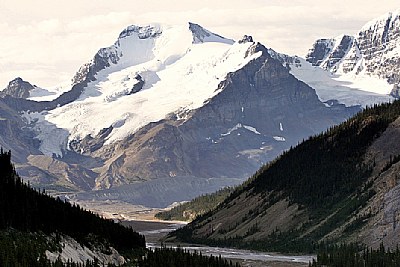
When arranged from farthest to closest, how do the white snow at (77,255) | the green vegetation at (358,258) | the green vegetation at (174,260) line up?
the green vegetation at (358,258), the green vegetation at (174,260), the white snow at (77,255)

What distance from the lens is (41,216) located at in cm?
11969

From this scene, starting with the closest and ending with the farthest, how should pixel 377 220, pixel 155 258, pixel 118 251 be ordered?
1. pixel 155 258
2. pixel 118 251
3. pixel 377 220

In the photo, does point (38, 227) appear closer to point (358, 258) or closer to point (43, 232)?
point (43, 232)

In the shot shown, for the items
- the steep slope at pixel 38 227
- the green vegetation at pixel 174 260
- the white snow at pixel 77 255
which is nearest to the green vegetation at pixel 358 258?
the green vegetation at pixel 174 260

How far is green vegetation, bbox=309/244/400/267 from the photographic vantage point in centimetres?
14150

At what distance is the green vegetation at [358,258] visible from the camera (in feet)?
464

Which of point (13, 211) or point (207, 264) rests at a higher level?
point (13, 211)

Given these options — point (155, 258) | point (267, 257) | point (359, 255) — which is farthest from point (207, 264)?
point (267, 257)

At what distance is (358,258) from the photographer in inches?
5935

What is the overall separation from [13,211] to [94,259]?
1346cm

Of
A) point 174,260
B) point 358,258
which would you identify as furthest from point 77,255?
point 358,258

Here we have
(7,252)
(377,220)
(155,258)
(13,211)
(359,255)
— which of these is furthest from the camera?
(377,220)

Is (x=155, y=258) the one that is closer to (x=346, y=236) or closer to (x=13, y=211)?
(x=13, y=211)

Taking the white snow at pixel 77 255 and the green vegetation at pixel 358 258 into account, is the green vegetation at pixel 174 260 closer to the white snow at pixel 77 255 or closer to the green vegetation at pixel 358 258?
the white snow at pixel 77 255
